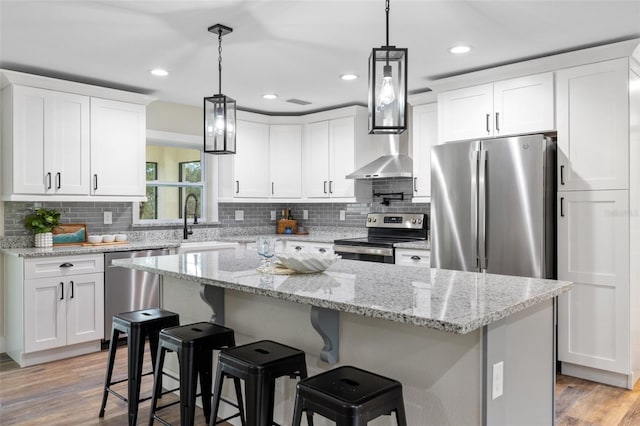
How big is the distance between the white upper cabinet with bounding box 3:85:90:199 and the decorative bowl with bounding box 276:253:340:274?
261 cm

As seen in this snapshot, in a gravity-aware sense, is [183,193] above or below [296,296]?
above

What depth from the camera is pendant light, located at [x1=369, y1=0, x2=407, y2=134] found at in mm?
2018

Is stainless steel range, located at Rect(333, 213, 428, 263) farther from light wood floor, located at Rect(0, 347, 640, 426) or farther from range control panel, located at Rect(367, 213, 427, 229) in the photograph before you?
light wood floor, located at Rect(0, 347, 640, 426)

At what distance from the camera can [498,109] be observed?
395 centimetres

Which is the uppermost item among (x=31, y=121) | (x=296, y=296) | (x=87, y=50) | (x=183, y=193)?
(x=87, y=50)

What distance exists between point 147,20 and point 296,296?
2095 millimetres

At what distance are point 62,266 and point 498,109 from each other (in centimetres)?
374

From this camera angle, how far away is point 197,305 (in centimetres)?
314

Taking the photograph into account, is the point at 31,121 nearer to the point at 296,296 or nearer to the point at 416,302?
the point at 296,296

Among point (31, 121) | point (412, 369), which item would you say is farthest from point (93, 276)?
point (412, 369)

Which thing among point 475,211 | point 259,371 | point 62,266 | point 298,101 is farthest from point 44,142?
point 475,211

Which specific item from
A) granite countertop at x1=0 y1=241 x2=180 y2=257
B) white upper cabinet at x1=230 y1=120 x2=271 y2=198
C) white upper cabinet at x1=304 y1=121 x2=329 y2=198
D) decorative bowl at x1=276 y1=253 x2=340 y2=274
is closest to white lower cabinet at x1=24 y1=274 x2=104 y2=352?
granite countertop at x1=0 y1=241 x2=180 y2=257

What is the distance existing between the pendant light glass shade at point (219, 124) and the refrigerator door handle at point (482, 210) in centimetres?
194

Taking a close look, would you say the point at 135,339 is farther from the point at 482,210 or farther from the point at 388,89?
the point at 482,210
